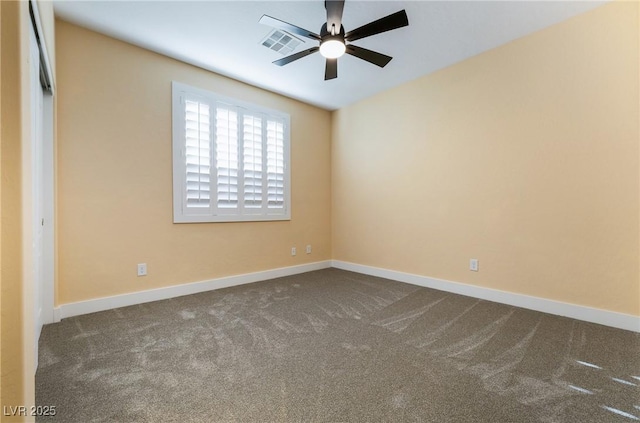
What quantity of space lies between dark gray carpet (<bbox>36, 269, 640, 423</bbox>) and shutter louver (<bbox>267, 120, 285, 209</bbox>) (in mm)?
1738

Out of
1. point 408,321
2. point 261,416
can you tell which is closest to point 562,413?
point 408,321

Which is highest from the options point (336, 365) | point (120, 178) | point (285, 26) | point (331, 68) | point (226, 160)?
A: point (285, 26)

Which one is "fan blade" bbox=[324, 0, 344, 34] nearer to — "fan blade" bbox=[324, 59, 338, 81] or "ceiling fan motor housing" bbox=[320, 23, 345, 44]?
"ceiling fan motor housing" bbox=[320, 23, 345, 44]

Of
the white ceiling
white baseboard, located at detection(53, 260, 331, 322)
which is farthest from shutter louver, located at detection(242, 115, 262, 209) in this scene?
white baseboard, located at detection(53, 260, 331, 322)

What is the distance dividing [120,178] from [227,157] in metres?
1.18

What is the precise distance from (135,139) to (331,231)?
3124 mm

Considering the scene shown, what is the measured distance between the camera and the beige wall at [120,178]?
8.66 ft

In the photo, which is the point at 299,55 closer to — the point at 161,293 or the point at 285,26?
the point at 285,26

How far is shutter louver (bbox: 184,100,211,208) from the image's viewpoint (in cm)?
333

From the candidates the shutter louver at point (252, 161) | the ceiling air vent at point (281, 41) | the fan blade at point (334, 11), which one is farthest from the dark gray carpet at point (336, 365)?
the ceiling air vent at point (281, 41)

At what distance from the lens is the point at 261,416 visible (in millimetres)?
1372

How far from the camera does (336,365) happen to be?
183 cm

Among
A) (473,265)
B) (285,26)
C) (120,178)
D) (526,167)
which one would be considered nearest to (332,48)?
(285,26)

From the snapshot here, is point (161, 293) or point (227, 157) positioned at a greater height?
point (227, 157)
